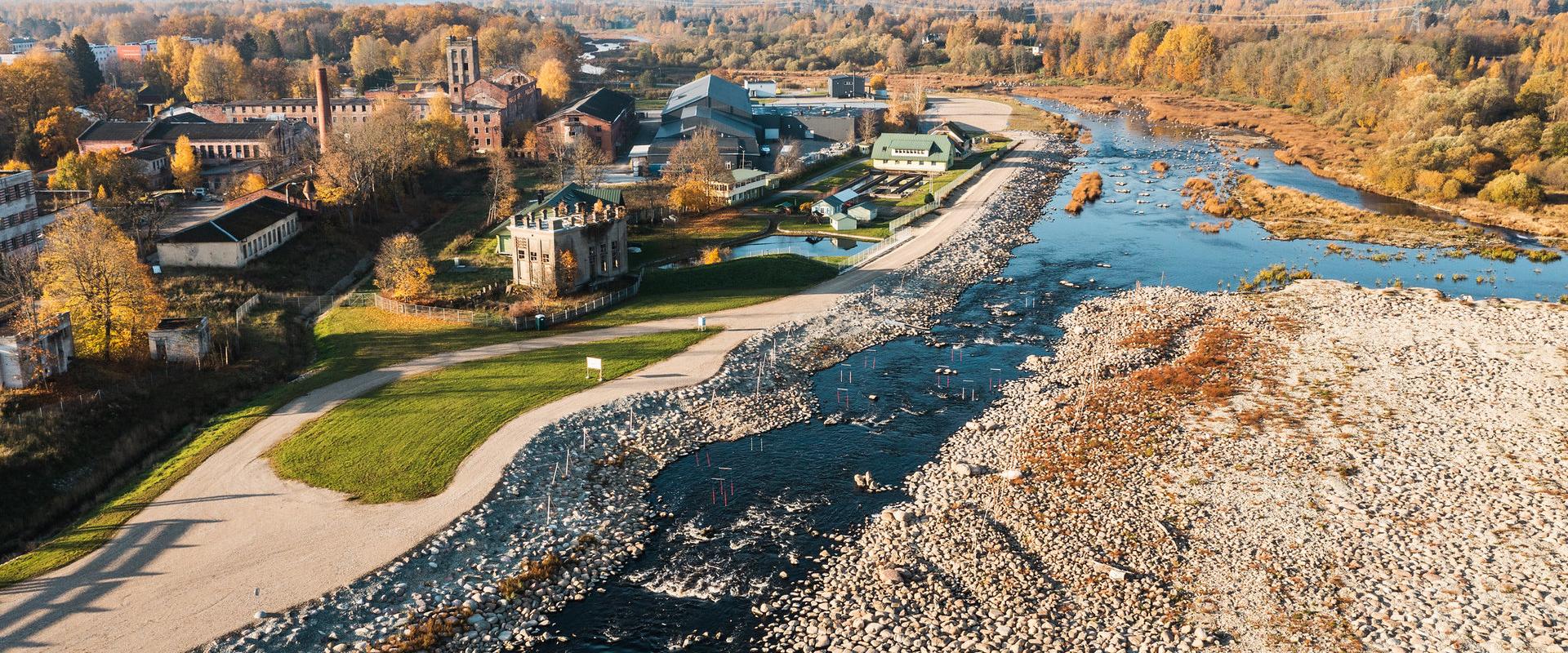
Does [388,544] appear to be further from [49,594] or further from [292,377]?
[292,377]

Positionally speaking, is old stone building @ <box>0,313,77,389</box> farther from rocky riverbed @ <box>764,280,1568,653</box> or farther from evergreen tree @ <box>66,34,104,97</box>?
evergreen tree @ <box>66,34,104,97</box>

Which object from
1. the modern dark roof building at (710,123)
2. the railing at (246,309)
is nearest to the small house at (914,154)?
the modern dark roof building at (710,123)

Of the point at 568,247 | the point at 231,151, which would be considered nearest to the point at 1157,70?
the point at 231,151

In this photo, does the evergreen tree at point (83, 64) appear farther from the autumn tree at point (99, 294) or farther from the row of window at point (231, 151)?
the autumn tree at point (99, 294)

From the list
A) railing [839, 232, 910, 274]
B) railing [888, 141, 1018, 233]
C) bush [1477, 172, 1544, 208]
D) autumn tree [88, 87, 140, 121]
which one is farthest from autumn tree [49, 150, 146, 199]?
bush [1477, 172, 1544, 208]

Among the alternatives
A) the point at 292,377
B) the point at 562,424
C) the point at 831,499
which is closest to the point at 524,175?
the point at 292,377
